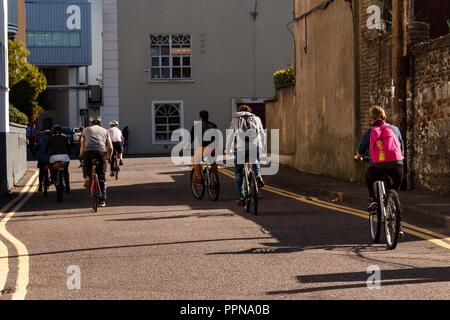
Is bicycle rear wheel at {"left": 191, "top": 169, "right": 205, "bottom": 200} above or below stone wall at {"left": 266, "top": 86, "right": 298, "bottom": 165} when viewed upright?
below

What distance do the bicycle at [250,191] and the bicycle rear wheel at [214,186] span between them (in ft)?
8.04

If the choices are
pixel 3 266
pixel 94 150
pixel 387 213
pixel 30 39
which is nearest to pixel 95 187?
pixel 94 150

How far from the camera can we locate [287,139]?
104 feet

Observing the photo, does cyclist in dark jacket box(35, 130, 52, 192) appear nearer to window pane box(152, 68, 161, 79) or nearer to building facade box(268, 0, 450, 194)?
building facade box(268, 0, 450, 194)

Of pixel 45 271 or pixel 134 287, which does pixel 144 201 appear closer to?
pixel 45 271

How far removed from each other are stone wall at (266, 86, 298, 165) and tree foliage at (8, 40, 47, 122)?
25.8m

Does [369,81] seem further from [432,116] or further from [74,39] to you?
[74,39]

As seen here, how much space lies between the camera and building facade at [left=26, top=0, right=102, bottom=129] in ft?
277

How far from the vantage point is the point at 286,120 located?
104ft

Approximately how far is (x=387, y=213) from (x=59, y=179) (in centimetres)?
1057

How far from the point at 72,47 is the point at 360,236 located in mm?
75767

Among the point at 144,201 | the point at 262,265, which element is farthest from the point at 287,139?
the point at 262,265

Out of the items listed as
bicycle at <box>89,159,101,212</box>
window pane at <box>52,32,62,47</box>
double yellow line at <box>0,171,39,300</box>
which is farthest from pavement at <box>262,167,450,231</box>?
window pane at <box>52,32,62,47</box>
